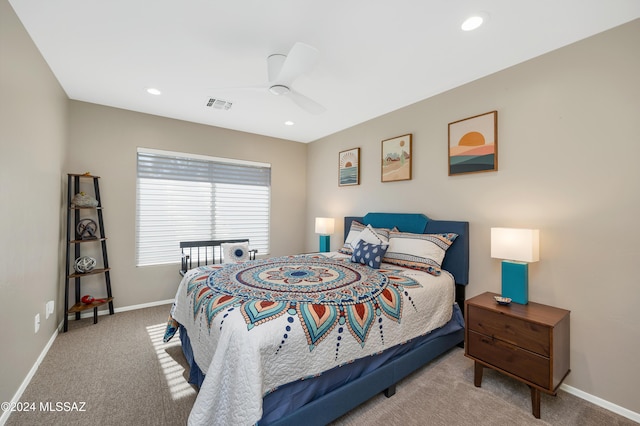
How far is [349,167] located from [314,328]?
298 cm

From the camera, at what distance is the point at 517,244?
2135mm

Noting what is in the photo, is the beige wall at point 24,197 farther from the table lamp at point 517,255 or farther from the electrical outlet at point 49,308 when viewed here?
the table lamp at point 517,255

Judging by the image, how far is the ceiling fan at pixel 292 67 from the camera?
1.80 m

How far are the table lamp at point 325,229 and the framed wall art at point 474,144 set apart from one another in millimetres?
1887

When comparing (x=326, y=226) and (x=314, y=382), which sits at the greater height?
(x=326, y=226)

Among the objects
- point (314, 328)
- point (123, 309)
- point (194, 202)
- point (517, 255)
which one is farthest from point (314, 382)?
point (194, 202)

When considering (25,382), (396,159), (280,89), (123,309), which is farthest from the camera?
(123,309)

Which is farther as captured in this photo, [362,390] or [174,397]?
[174,397]

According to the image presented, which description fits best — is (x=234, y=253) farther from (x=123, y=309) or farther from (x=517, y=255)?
(x=517, y=255)

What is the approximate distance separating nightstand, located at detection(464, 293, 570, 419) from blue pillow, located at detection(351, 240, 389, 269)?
865mm

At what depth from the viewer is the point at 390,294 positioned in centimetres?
202

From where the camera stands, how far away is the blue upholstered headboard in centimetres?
270

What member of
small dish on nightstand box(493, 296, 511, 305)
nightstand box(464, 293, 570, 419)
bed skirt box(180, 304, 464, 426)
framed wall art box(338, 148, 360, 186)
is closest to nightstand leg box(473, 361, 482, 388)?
nightstand box(464, 293, 570, 419)

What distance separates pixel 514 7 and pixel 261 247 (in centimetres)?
424
